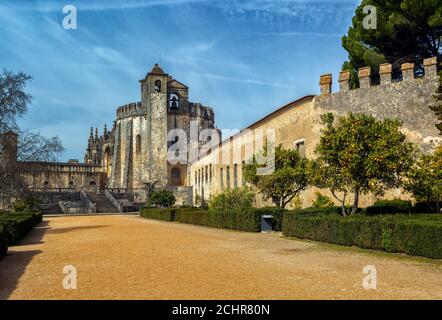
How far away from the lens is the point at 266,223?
63.1 ft

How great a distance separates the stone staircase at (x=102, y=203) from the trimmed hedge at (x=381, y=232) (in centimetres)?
3600

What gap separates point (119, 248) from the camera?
1285 cm

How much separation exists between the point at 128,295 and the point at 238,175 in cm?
2792

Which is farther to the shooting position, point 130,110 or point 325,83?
point 130,110

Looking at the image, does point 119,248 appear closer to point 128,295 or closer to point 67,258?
point 67,258

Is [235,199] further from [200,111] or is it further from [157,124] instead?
[200,111]

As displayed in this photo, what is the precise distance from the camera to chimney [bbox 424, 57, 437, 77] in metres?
20.0

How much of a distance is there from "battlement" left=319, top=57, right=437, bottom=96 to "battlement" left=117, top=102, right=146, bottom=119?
Result: 44641mm

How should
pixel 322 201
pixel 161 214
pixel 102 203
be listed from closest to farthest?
pixel 322 201, pixel 161 214, pixel 102 203

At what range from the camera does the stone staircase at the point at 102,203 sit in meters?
48.3

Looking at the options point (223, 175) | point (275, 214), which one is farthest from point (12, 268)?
point (223, 175)

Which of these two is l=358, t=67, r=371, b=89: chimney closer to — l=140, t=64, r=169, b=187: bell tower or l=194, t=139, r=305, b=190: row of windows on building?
l=194, t=139, r=305, b=190: row of windows on building

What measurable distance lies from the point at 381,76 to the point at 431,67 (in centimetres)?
243
